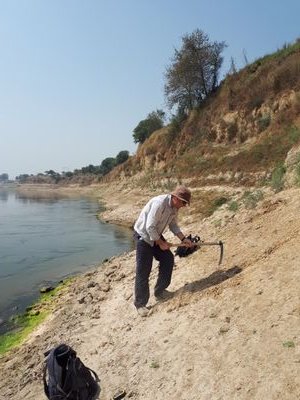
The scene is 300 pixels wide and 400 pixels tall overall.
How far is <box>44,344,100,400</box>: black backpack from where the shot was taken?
204 inches

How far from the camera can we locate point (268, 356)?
16.2 ft

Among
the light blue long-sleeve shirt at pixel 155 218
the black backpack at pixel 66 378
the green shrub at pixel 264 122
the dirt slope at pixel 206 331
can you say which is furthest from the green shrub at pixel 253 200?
the green shrub at pixel 264 122

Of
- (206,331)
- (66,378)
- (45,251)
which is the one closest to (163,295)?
(206,331)

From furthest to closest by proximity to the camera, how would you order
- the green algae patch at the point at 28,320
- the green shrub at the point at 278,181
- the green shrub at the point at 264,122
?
the green shrub at the point at 264,122 < the green shrub at the point at 278,181 < the green algae patch at the point at 28,320

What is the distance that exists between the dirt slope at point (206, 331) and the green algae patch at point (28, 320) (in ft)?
1.74

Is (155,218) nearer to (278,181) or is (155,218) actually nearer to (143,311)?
(143,311)

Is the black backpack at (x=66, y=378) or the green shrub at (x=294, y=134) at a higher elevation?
the green shrub at (x=294, y=134)

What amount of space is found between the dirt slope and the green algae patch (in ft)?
1.74

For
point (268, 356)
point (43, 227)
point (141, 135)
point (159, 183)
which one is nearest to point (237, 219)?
point (268, 356)

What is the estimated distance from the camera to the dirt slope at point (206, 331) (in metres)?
4.92

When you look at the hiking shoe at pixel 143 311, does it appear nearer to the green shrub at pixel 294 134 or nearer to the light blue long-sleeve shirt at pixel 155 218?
the light blue long-sleeve shirt at pixel 155 218

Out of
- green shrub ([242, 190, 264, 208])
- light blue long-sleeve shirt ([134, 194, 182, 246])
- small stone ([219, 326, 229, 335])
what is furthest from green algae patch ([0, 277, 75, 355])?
green shrub ([242, 190, 264, 208])

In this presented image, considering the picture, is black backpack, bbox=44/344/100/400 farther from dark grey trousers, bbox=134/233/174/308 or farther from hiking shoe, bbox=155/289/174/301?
hiking shoe, bbox=155/289/174/301

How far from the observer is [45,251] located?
2120 centimetres
